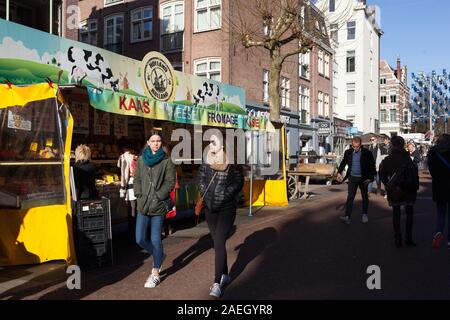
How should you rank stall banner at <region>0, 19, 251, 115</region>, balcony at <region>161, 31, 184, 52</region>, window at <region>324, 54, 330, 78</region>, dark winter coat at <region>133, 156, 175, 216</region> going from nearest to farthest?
dark winter coat at <region>133, 156, 175, 216</region>, stall banner at <region>0, 19, 251, 115</region>, balcony at <region>161, 31, 184, 52</region>, window at <region>324, 54, 330, 78</region>

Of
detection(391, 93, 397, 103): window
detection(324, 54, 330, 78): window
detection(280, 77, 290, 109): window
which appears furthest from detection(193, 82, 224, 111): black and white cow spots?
detection(391, 93, 397, 103): window

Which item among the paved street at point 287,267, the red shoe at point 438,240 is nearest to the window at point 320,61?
the paved street at point 287,267

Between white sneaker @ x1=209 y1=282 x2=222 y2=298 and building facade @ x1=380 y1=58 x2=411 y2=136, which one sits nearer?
white sneaker @ x1=209 y1=282 x2=222 y2=298

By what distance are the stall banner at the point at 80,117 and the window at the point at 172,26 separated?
14.8m

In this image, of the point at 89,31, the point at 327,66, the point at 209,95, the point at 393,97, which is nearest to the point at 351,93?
the point at 327,66

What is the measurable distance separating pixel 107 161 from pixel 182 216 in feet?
6.90

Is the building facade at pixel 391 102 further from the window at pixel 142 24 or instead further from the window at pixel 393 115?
the window at pixel 142 24

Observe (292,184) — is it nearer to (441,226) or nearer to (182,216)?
(182,216)

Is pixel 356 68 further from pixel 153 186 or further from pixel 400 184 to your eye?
pixel 153 186

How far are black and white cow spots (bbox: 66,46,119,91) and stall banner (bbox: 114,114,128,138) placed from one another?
5.32 ft

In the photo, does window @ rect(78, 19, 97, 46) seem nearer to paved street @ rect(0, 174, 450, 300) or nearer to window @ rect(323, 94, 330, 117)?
window @ rect(323, 94, 330, 117)

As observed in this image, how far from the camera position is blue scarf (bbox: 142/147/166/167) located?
17.6 feet
